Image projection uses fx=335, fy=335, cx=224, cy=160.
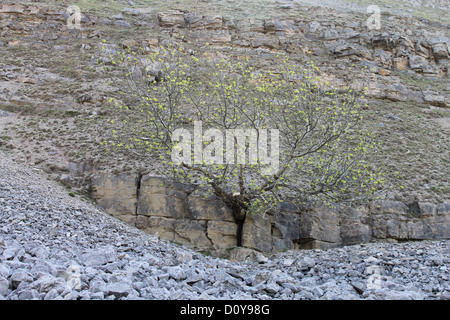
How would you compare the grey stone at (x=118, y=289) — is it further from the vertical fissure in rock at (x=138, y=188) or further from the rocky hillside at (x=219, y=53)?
the rocky hillside at (x=219, y=53)

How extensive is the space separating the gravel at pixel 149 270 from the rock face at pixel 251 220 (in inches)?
133

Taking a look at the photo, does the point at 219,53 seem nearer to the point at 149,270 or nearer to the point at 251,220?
the point at 251,220

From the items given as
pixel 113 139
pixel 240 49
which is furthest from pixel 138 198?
pixel 240 49

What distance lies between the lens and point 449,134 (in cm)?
2617

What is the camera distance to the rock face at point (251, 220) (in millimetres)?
14883

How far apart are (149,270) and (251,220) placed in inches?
308

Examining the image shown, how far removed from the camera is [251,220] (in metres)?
15.1

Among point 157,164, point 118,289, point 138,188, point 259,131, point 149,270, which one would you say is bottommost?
point 149,270

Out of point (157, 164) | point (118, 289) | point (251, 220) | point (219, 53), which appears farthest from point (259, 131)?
point (118, 289)

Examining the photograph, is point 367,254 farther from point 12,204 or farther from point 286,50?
point 286,50

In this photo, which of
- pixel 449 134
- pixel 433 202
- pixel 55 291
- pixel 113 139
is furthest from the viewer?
pixel 449 134

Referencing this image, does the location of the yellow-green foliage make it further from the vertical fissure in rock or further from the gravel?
the gravel

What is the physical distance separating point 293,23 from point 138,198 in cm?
3103

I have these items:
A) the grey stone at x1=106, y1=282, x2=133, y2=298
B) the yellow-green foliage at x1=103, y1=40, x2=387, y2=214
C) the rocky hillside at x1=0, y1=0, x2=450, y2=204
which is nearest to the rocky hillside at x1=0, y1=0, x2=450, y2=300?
the grey stone at x1=106, y1=282, x2=133, y2=298
